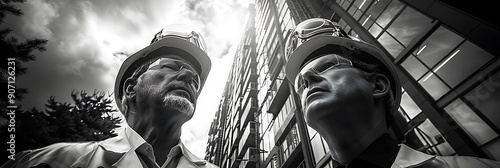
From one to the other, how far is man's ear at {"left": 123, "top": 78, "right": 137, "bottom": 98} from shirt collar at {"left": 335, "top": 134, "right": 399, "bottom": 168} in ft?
9.78

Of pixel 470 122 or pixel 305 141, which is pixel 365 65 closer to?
pixel 470 122

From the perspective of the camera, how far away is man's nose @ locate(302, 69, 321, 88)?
2889mm

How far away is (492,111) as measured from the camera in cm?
362

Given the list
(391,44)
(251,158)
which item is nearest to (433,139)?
(391,44)

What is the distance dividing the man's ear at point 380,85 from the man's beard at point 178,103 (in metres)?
2.39

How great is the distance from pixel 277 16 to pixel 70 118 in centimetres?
1998

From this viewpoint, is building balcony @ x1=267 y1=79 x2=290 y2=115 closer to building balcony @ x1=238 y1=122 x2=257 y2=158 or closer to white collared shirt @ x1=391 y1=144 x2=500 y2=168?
building balcony @ x1=238 y1=122 x2=257 y2=158

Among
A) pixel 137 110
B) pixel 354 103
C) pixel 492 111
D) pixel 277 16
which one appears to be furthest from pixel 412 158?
pixel 277 16

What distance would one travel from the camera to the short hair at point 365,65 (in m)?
2.94

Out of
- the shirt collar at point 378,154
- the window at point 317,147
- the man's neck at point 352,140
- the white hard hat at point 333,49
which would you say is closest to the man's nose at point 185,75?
the white hard hat at point 333,49

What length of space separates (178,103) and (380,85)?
2.67m

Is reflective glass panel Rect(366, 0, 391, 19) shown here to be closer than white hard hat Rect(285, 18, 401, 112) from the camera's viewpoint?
No

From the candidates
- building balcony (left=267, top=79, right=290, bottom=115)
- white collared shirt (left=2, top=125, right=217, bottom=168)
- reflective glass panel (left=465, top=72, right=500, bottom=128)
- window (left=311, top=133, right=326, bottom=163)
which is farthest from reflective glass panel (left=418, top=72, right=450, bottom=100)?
building balcony (left=267, top=79, right=290, bottom=115)

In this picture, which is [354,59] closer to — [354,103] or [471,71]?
[354,103]
